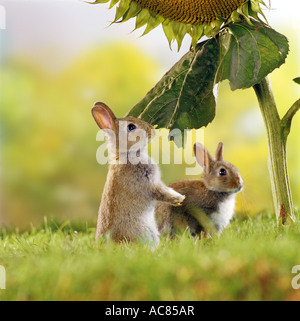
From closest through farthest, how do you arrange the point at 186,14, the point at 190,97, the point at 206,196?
1. the point at 186,14
2. the point at 190,97
3. the point at 206,196

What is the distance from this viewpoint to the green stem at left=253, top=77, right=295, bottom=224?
1.56m

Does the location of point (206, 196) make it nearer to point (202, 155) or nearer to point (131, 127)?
point (202, 155)

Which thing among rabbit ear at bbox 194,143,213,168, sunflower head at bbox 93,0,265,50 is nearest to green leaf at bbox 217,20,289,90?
sunflower head at bbox 93,0,265,50

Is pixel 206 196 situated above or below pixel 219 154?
below

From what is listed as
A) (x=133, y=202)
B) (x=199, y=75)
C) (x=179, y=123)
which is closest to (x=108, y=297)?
(x=133, y=202)

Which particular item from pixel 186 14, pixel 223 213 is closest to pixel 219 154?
pixel 223 213

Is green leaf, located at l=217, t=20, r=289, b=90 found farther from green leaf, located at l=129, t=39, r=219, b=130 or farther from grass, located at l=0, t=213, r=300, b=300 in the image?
grass, located at l=0, t=213, r=300, b=300

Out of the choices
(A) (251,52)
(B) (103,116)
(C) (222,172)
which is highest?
(A) (251,52)

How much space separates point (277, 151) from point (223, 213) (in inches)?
10.6

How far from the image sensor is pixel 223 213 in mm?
1653

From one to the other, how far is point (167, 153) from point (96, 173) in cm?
28

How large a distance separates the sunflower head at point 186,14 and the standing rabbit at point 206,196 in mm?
388

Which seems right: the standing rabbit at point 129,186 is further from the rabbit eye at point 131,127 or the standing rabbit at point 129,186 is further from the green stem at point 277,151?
the green stem at point 277,151

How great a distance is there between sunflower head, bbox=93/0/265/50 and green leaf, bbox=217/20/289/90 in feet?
0.13
